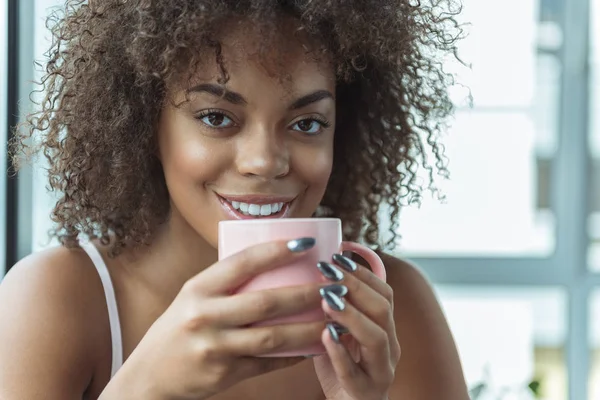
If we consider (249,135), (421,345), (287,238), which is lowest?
(421,345)

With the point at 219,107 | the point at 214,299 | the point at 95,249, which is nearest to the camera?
the point at 214,299

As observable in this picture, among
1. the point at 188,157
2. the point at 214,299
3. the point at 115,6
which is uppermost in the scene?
the point at 115,6

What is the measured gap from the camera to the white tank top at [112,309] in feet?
3.96

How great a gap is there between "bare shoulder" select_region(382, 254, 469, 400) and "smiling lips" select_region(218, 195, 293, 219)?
0.38 m

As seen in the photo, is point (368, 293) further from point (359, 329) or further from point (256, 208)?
point (256, 208)

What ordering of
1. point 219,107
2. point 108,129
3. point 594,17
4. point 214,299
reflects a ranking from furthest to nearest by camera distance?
point 594,17 → point 108,129 → point 219,107 → point 214,299

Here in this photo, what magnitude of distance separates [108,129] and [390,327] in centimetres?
53

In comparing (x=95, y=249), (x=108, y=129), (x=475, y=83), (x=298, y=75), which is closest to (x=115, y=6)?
(x=108, y=129)

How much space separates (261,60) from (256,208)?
19cm

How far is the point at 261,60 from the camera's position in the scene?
1.02m

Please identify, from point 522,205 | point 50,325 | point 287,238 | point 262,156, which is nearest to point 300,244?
point 287,238

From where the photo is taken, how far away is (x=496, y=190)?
3.04m

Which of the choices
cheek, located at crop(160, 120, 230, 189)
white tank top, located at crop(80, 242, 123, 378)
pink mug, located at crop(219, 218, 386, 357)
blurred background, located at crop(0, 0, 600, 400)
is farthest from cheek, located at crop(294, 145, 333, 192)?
blurred background, located at crop(0, 0, 600, 400)

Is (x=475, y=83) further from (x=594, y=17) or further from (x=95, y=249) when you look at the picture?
(x=95, y=249)
